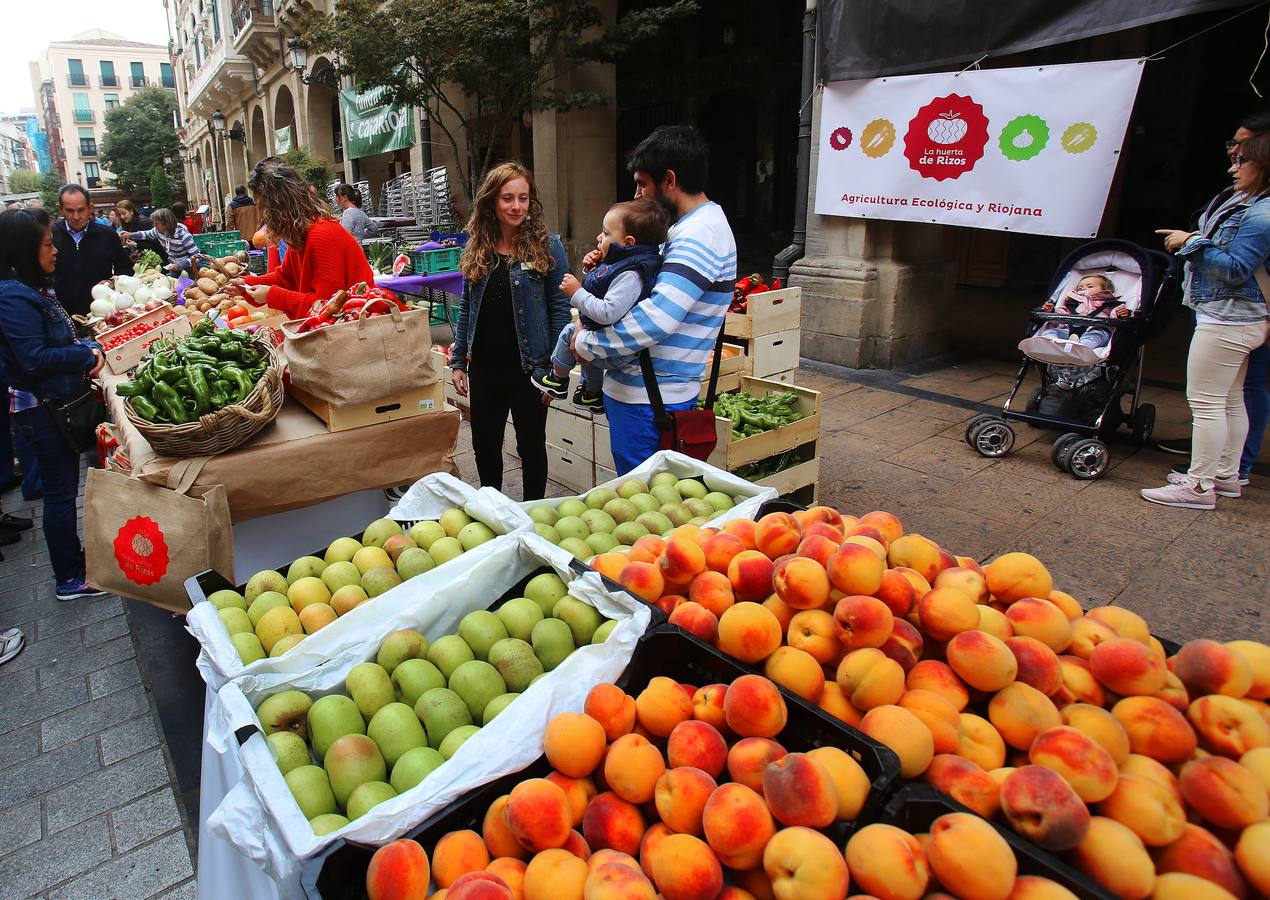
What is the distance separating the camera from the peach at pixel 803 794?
129 centimetres

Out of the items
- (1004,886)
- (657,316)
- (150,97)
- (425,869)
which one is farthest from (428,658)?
(150,97)

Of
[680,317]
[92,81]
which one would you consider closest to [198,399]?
[680,317]

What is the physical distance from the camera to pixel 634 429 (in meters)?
3.51

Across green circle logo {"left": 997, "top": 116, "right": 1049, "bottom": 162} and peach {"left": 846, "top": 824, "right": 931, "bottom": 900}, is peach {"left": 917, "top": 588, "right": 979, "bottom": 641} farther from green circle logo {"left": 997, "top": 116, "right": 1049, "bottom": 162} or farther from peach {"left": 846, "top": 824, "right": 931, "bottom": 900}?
green circle logo {"left": 997, "top": 116, "right": 1049, "bottom": 162}

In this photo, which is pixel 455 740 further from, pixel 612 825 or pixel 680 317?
pixel 680 317

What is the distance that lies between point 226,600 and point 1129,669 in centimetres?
244

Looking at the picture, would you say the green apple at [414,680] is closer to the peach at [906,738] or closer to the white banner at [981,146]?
the peach at [906,738]

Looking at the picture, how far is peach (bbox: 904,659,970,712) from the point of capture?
158cm

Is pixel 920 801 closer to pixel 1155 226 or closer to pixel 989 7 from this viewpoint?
pixel 989 7

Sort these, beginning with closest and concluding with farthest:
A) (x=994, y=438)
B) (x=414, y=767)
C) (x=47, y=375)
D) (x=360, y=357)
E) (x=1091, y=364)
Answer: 1. (x=414, y=767)
2. (x=360, y=357)
3. (x=47, y=375)
4. (x=1091, y=364)
5. (x=994, y=438)

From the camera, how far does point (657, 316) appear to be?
3.08 meters

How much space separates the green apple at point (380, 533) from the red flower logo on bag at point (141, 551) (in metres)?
1.11

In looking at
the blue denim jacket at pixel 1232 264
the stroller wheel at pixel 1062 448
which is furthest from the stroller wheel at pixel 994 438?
the blue denim jacket at pixel 1232 264

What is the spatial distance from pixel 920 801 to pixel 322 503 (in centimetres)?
338
